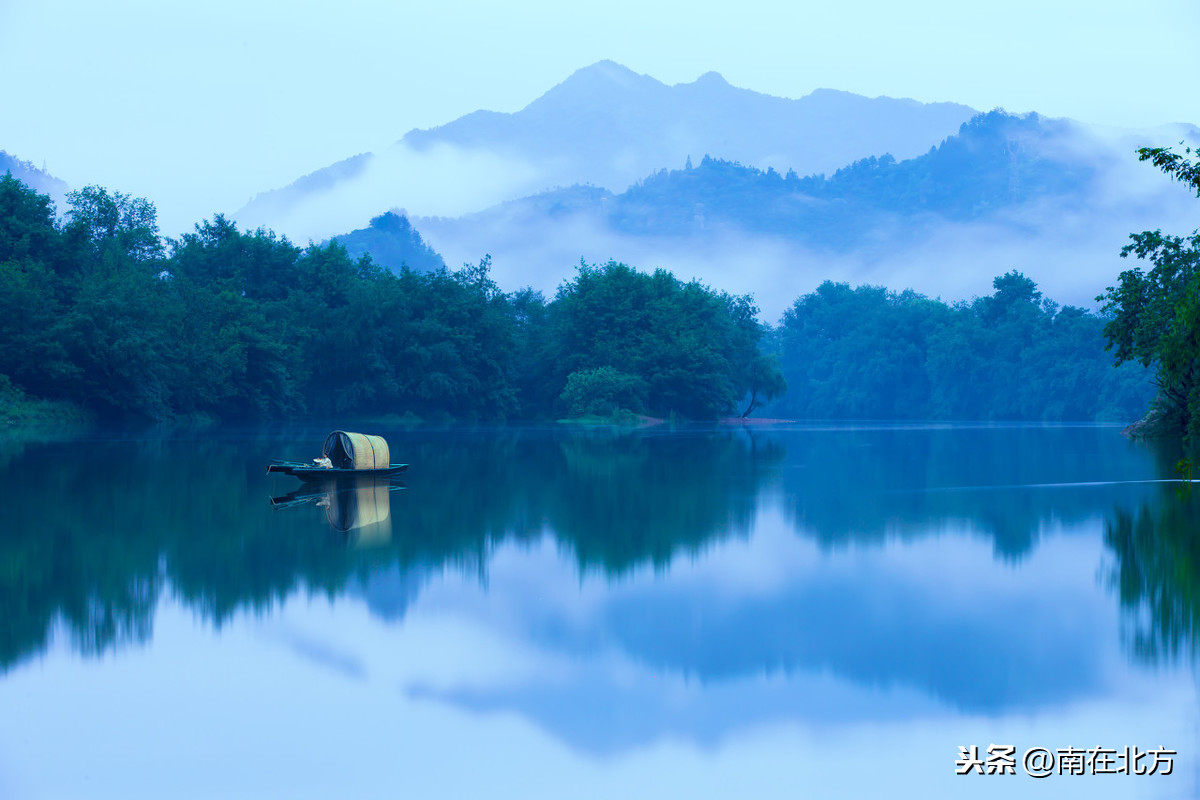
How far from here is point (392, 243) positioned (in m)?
152

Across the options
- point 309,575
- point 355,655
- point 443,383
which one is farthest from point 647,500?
point 443,383

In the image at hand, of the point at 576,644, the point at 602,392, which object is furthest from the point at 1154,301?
the point at 602,392

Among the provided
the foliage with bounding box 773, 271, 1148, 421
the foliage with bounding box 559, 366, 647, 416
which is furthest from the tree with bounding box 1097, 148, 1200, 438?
the foliage with bounding box 773, 271, 1148, 421

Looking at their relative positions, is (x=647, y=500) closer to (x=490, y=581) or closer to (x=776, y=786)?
(x=490, y=581)

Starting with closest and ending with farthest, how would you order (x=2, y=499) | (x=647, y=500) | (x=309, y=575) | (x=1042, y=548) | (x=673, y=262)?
(x=309, y=575) < (x=1042, y=548) < (x=2, y=499) < (x=647, y=500) < (x=673, y=262)

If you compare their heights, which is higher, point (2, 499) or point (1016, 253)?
point (1016, 253)

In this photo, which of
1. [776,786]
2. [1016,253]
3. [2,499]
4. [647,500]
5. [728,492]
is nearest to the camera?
[776,786]

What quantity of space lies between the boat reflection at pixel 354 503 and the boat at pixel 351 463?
0.60 ft

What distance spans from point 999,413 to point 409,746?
90.0 m

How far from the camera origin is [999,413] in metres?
90.9

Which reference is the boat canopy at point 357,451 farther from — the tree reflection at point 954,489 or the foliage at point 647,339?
the foliage at point 647,339

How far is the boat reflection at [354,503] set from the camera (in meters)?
13.9

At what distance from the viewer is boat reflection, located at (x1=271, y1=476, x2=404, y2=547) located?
13.9 m

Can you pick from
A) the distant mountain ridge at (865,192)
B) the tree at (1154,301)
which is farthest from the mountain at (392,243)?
the tree at (1154,301)
